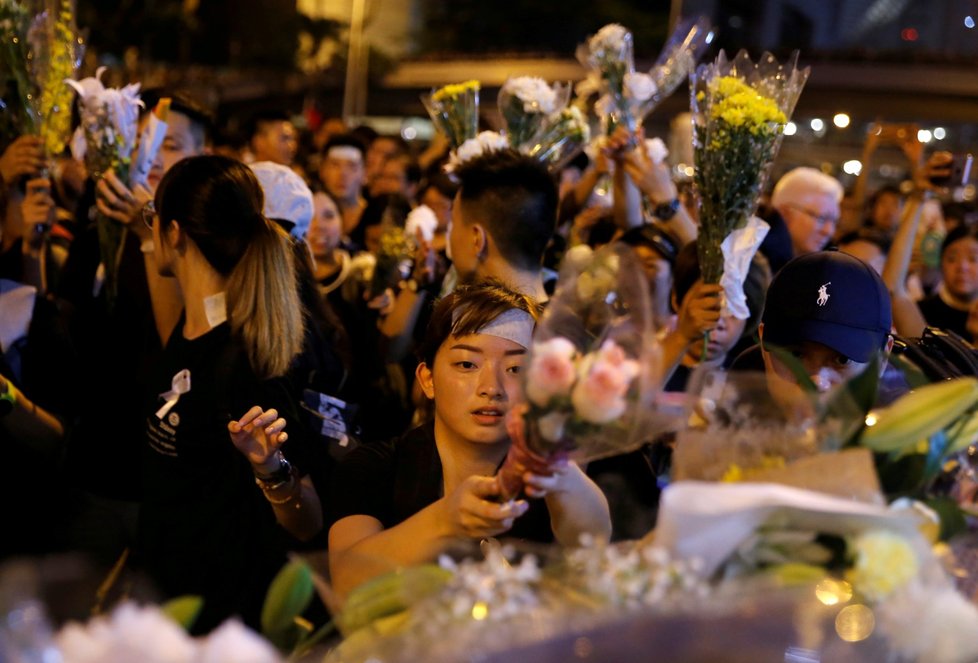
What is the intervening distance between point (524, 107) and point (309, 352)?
2.00 m

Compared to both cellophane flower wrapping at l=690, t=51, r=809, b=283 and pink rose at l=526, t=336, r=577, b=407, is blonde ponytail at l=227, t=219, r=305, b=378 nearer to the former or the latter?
cellophane flower wrapping at l=690, t=51, r=809, b=283

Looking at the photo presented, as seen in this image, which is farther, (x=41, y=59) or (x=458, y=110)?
(x=458, y=110)

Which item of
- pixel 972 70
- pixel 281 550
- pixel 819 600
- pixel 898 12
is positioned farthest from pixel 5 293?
pixel 898 12

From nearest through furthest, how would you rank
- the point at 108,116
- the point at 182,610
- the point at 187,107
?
the point at 182,610, the point at 108,116, the point at 187,107

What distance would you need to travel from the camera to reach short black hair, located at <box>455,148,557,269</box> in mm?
4434

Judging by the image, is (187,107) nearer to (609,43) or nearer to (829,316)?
(609,43)

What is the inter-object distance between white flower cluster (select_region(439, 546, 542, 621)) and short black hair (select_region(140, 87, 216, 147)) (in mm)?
4562

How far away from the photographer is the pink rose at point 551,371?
193 centimetres

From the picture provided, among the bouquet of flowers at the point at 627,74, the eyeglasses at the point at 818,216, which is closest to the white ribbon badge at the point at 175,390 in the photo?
the bouquet of flowers at the point at 627,74

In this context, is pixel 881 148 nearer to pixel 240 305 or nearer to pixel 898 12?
pixel 898 12

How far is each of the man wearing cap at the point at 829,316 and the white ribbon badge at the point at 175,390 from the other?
5.73 feet

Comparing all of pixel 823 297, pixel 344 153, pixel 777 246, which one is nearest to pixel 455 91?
pixel 777 246

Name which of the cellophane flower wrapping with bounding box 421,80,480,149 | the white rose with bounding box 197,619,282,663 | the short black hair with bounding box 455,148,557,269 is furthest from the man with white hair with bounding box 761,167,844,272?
the white rose with bounding box 197,619,282,663

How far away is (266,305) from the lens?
374 cm
